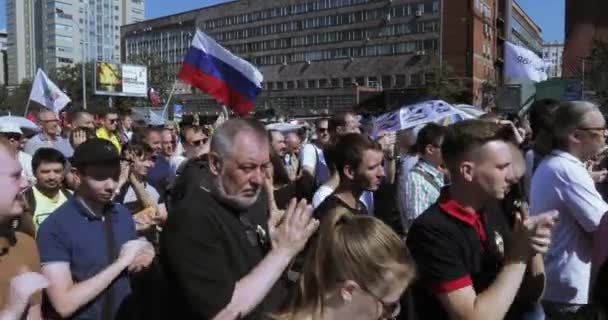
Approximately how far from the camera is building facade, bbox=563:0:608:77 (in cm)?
6384

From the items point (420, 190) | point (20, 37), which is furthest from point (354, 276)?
point (20, 37)

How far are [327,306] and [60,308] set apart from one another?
1593mm

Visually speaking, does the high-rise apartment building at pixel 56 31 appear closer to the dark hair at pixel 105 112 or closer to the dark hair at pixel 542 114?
the dark hair at pixel 105 112

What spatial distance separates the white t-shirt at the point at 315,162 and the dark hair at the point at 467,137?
4841 mm

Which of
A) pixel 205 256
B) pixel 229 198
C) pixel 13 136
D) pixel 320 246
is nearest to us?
pixel 320 246

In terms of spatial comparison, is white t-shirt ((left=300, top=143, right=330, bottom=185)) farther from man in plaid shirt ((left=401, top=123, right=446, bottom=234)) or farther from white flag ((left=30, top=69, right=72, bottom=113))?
white flag ((left=30, top=69, right=72, bottom=113))

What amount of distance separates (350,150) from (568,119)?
4.66 ft

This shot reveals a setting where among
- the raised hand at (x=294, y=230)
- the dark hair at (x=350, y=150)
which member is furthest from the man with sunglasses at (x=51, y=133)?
the raised hand at (x=294, y=230)

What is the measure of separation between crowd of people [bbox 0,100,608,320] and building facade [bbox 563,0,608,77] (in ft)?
210

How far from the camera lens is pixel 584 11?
6612 centimetres

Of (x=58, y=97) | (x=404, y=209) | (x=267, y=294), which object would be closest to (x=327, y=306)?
(x=267, y=294)

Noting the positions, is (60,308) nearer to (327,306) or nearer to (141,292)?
(141,292)

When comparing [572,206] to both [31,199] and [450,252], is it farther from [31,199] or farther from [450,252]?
[31,199]

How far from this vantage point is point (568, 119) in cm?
388
